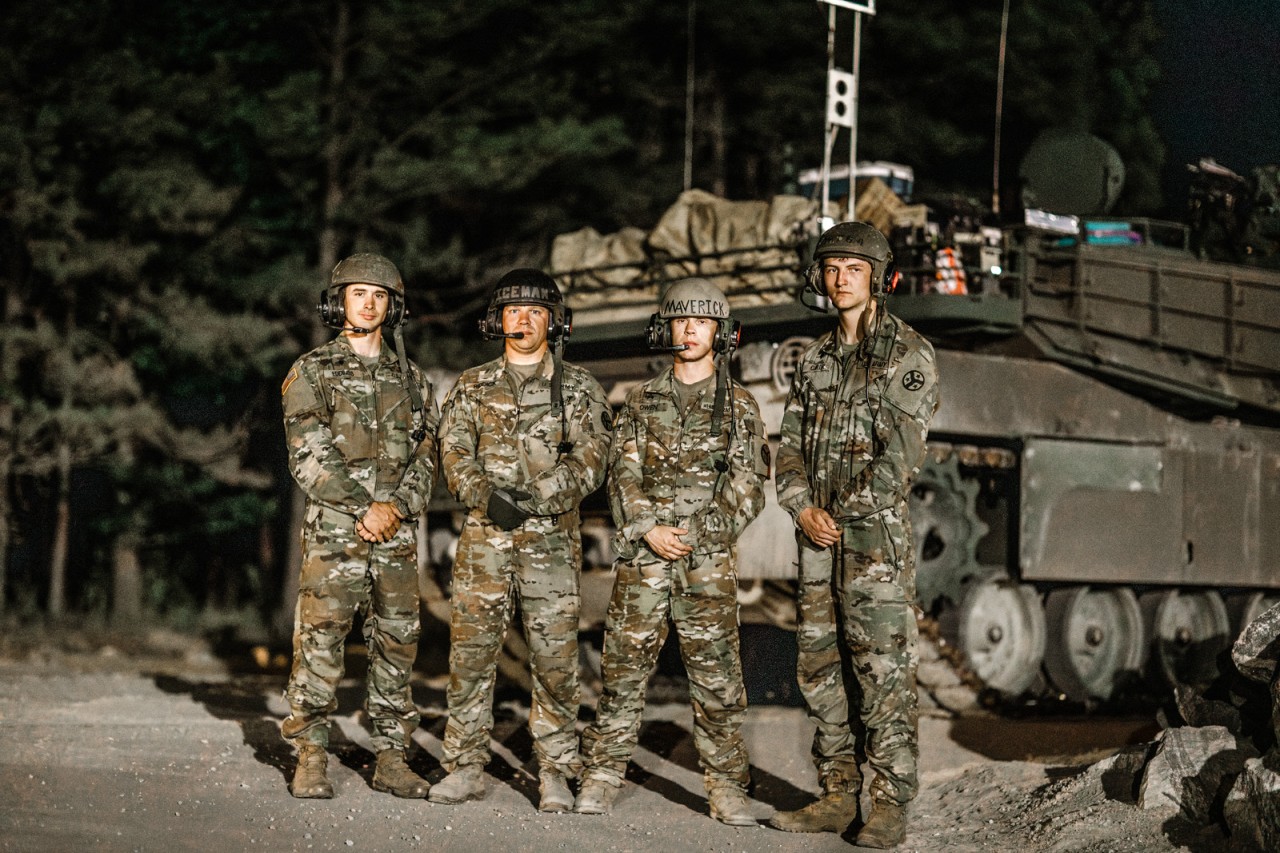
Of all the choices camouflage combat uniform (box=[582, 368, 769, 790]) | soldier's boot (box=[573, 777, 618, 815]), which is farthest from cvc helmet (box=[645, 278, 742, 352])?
soldier's boot (box=[573, 777, 618, 815])

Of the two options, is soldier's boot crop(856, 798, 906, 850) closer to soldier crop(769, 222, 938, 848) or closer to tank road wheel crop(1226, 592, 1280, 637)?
soldier crop(769, 222, 938, 848)

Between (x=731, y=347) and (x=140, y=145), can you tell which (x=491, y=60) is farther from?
(x=731, y=347)

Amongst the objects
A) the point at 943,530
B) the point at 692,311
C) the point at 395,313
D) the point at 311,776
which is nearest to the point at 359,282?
the point at 395,313

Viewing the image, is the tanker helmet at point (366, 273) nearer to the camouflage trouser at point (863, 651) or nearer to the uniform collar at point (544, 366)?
the uniform collar at point (544, 366)

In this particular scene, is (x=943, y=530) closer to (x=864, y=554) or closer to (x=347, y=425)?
(x=864, y=554)

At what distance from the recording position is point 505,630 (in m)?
6.41

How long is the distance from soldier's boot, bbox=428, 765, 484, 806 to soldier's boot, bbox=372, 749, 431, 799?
0.06 metres

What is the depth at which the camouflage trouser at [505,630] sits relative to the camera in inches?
251

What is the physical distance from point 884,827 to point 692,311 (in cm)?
209

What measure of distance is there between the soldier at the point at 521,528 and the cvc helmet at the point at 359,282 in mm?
387

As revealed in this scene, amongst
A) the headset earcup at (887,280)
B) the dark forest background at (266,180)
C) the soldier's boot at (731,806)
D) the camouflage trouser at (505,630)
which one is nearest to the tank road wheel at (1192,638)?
the dark forest background at (266,180)

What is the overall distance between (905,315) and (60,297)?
39.1 feet

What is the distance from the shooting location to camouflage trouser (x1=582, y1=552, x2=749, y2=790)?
6.22 meters

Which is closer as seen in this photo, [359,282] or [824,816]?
[824,816]
